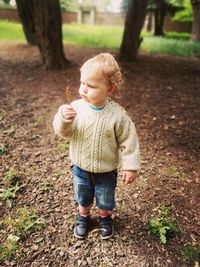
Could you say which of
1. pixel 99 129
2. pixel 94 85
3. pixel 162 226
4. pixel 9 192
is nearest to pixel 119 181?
pixel 162 226

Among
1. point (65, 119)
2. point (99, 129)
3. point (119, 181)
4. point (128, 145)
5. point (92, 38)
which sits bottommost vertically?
point (92, 38)

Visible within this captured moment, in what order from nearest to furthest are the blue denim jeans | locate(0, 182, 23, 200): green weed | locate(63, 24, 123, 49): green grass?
the blue denim jeans → locate(0, 182, 23, 200): green weed → locate(63, 24, 123, 49): green grass

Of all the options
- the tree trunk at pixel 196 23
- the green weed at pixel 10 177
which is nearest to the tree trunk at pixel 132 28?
the green weed at pixel 10 177

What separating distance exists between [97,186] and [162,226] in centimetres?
86

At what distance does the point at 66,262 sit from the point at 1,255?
56 cm

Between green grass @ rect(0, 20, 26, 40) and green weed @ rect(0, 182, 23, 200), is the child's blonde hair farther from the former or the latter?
green grass @ rect(0, 20, 26, 40)

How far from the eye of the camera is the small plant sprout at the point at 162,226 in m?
2.86

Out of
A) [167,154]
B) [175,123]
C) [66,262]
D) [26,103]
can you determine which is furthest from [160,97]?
[66,262]

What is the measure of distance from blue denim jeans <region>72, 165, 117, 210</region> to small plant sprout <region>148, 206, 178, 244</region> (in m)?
0.56

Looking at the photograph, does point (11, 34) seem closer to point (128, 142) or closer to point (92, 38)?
point (92, 38)

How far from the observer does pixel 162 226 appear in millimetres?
2947

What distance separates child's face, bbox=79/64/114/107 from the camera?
2.10 m

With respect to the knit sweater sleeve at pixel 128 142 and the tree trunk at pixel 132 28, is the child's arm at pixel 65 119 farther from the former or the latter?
the tree trunk at pixel 132 28

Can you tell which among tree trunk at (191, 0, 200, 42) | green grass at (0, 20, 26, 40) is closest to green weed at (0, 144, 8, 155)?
green grass at (0, 20, 26, 40)
